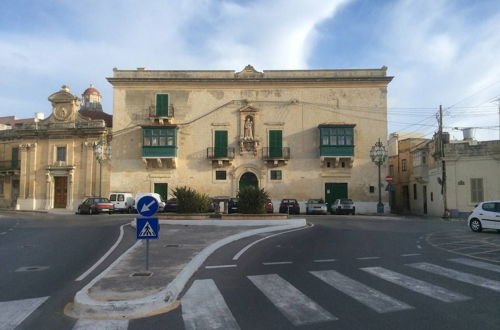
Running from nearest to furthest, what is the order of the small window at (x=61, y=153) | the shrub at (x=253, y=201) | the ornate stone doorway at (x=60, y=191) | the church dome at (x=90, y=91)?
the shrub at (x=253, y=201) → the ornate stone doorway at (x=60, y=191) → the small window at (x=61, y=153) → the church dome at (x=90, y=91)

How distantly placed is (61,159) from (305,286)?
38.6 m

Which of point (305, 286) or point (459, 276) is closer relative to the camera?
point (305, 286)

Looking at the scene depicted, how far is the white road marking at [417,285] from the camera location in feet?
22.3

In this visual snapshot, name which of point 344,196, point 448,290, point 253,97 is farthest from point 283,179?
point 448,290

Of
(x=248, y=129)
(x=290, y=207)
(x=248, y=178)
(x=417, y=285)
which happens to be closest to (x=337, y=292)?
(x=417, y=285)

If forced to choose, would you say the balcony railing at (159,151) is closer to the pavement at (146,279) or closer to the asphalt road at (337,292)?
the pavement at (146,279)

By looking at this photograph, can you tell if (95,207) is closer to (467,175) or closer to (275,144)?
(275,144)

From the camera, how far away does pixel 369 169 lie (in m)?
38.1

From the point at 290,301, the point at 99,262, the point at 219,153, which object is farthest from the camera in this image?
the point at 219,153

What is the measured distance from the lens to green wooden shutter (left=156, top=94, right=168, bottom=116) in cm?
3888

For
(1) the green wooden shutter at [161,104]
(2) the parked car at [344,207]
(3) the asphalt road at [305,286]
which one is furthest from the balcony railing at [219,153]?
(3) the asphalt road at [305,286]

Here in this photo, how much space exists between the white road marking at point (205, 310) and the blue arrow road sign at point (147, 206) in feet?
5.65

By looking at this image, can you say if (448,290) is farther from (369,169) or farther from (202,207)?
(369,169)

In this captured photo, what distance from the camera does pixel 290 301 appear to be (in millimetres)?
6586
